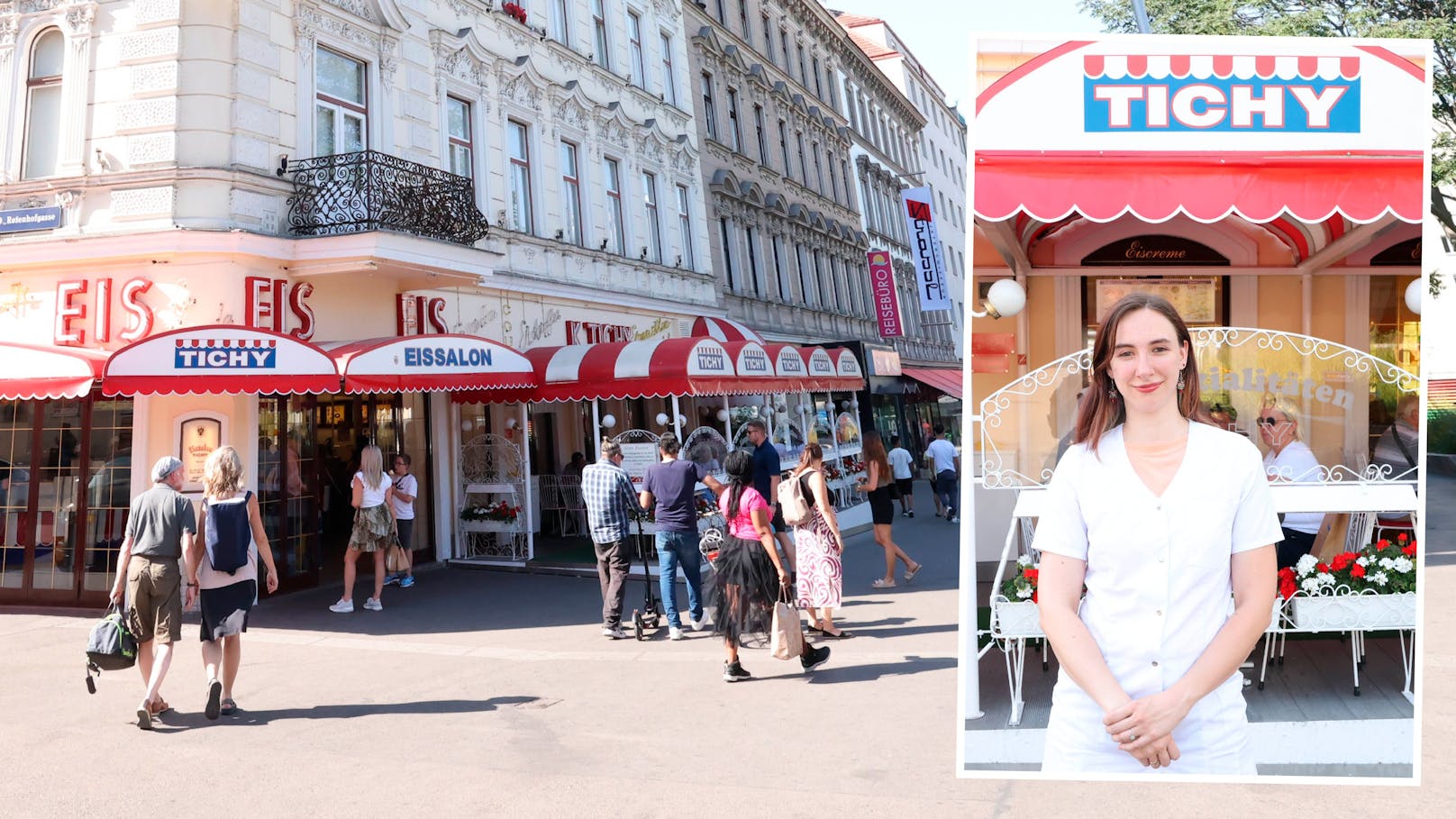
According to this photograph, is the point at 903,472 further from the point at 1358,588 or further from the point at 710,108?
the point at 1358,588

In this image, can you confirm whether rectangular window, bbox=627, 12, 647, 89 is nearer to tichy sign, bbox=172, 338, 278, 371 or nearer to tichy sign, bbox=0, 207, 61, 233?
tichy sign, bbox=0, 207, 61, 233

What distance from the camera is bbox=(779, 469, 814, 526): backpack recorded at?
8258 millimetres

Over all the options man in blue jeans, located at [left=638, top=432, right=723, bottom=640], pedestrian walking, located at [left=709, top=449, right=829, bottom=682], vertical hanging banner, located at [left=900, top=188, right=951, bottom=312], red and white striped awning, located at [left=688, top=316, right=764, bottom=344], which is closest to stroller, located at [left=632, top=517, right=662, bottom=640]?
man in blue jeans, located at [left=638, top=432, right=723, bottom=640]

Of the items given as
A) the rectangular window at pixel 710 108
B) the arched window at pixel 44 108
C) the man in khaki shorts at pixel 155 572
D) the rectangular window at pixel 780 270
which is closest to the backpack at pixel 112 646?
the man in khaki shorts at pixel 155 572

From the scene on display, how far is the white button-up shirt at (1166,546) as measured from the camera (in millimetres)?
1994

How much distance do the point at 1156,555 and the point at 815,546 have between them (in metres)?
6.41

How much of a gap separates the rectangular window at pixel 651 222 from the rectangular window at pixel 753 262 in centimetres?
454

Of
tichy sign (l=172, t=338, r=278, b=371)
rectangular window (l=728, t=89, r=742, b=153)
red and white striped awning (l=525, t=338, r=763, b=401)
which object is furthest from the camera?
rectangular window (l=728, t=89, r=742, b=153)

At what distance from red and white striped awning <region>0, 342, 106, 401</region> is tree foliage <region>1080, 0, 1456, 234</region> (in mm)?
12493

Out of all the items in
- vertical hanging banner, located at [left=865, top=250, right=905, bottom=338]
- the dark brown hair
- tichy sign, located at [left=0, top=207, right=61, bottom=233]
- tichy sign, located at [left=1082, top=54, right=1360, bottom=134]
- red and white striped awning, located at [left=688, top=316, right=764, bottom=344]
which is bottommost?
the dark brown hair

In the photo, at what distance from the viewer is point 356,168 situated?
11844 millimetres

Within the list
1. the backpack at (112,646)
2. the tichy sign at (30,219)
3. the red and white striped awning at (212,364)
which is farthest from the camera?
the tichy sign at (30,219)

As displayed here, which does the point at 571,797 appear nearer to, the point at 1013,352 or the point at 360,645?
the point at 1013,352

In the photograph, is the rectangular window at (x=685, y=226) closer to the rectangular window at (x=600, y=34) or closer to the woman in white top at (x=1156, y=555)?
the rectangular window at (x=600, y=34)
